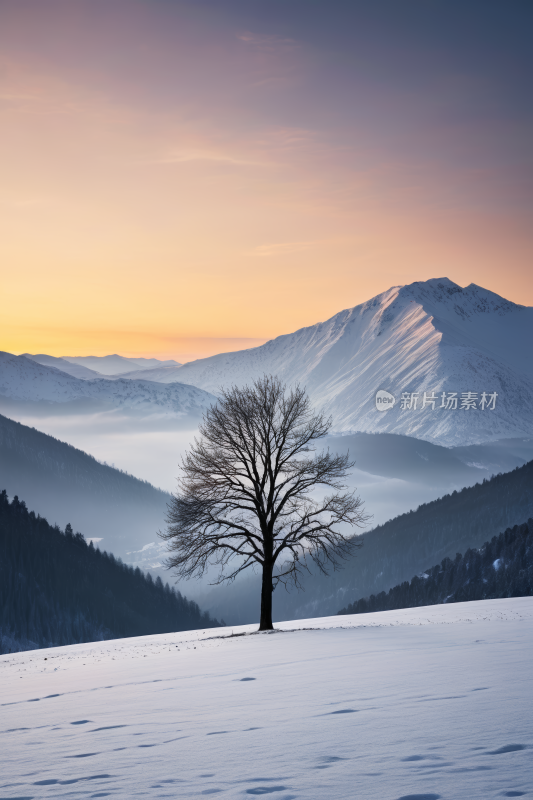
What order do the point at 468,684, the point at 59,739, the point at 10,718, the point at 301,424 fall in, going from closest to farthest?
the point at 59,739 → the point at 468,684 → the point at 10,718 → the point at 301,424

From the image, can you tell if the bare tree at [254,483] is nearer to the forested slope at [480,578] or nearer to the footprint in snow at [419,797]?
the footprint in snow at [419,797]

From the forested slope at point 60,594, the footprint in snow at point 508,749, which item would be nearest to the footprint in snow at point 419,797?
the footprint in snow at point 508,749

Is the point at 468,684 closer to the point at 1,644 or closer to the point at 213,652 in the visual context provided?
the point at 213,652

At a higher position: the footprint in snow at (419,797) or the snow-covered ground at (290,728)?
the footprint in snow at (419,797)

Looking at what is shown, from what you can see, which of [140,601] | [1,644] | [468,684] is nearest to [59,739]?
[468,684]

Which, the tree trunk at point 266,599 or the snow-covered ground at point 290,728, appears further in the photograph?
the tree trunk at point 266,599

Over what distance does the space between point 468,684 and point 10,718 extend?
28.0ft

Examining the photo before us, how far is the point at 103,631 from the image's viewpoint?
165 m

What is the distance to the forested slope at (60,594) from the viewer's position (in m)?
152

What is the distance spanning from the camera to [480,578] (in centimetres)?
15600

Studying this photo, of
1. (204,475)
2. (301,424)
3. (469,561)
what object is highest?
(301,424)

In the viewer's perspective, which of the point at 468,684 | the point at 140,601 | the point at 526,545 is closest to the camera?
the point at 468,684

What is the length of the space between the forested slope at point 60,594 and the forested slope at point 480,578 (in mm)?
63172

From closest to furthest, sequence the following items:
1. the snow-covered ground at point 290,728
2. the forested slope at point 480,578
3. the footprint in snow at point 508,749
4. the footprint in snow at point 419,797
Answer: the footprint in snow at point 419,797 < the snow-covered ground at point 290,728 < the footprint in snow at point 508,749 < the forested slope at point 480,578
